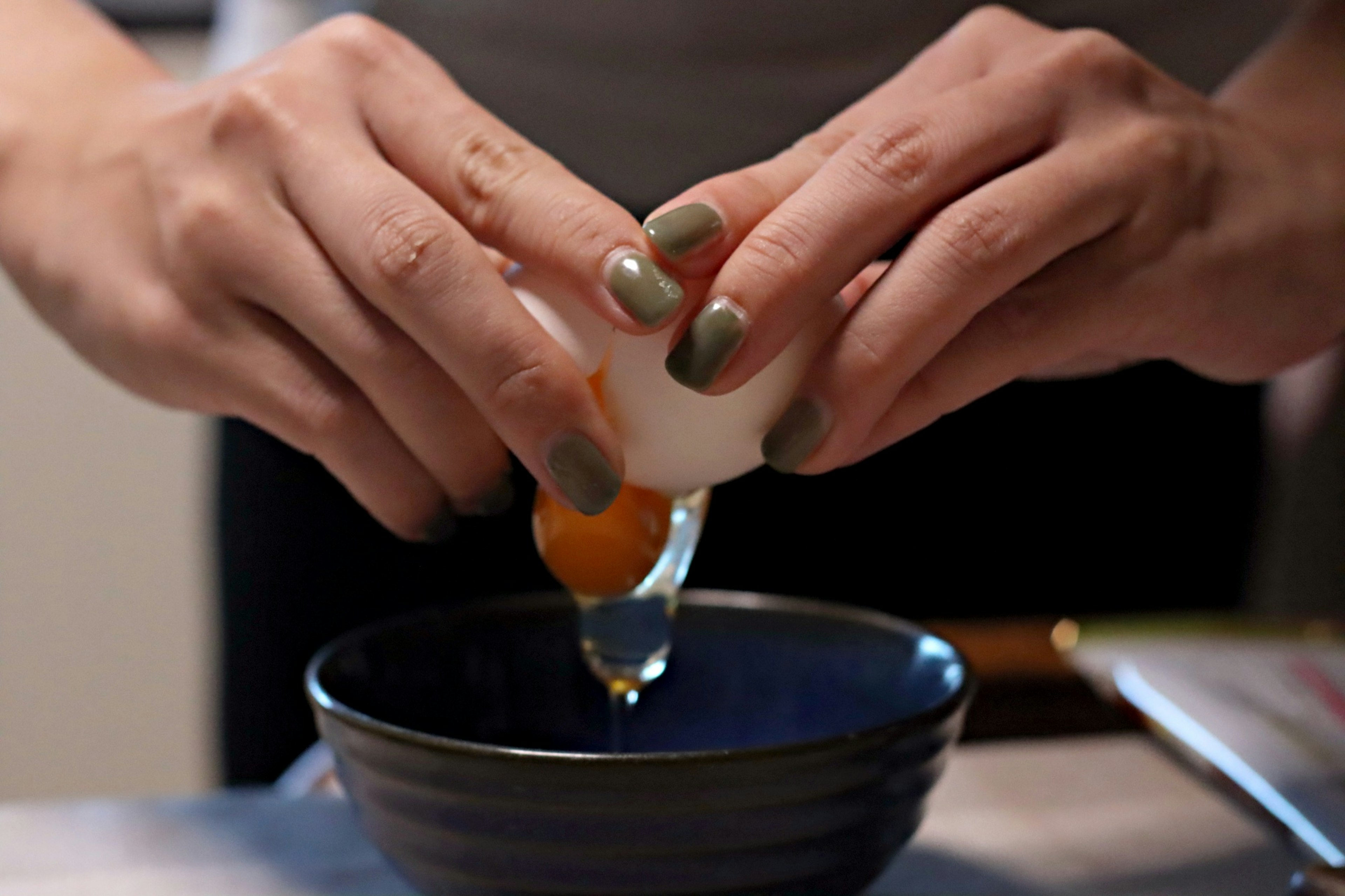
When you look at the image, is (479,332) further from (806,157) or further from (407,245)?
(806,157)

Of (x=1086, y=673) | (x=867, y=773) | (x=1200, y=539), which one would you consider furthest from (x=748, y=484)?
(x=867, y=773)

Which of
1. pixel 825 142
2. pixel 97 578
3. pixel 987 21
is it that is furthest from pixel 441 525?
pixel 97 578

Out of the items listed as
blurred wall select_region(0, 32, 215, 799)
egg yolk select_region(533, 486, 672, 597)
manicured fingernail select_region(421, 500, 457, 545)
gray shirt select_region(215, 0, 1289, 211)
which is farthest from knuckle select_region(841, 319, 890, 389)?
blurred wall select_region(0, 32, 215, 799)

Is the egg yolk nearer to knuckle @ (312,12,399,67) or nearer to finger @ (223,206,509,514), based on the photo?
finger @ (223,206,509,514)

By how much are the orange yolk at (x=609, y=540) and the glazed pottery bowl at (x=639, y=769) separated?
0.09 m

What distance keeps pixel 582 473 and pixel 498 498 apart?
0.35 feet

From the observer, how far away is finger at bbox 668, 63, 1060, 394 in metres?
0.48

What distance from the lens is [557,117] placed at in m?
0.91

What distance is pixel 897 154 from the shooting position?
20.2 inches

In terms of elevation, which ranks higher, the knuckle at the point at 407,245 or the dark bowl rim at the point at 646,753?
the knuckle at the point at 407,245

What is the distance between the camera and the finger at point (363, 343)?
53 centimetres

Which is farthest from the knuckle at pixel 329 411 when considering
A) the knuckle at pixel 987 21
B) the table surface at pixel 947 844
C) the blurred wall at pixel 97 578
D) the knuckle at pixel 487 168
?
the blurred wall at pixel 97 578

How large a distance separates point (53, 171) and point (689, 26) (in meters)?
0.41

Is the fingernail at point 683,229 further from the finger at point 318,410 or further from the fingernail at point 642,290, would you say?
the finger at point 318,410
